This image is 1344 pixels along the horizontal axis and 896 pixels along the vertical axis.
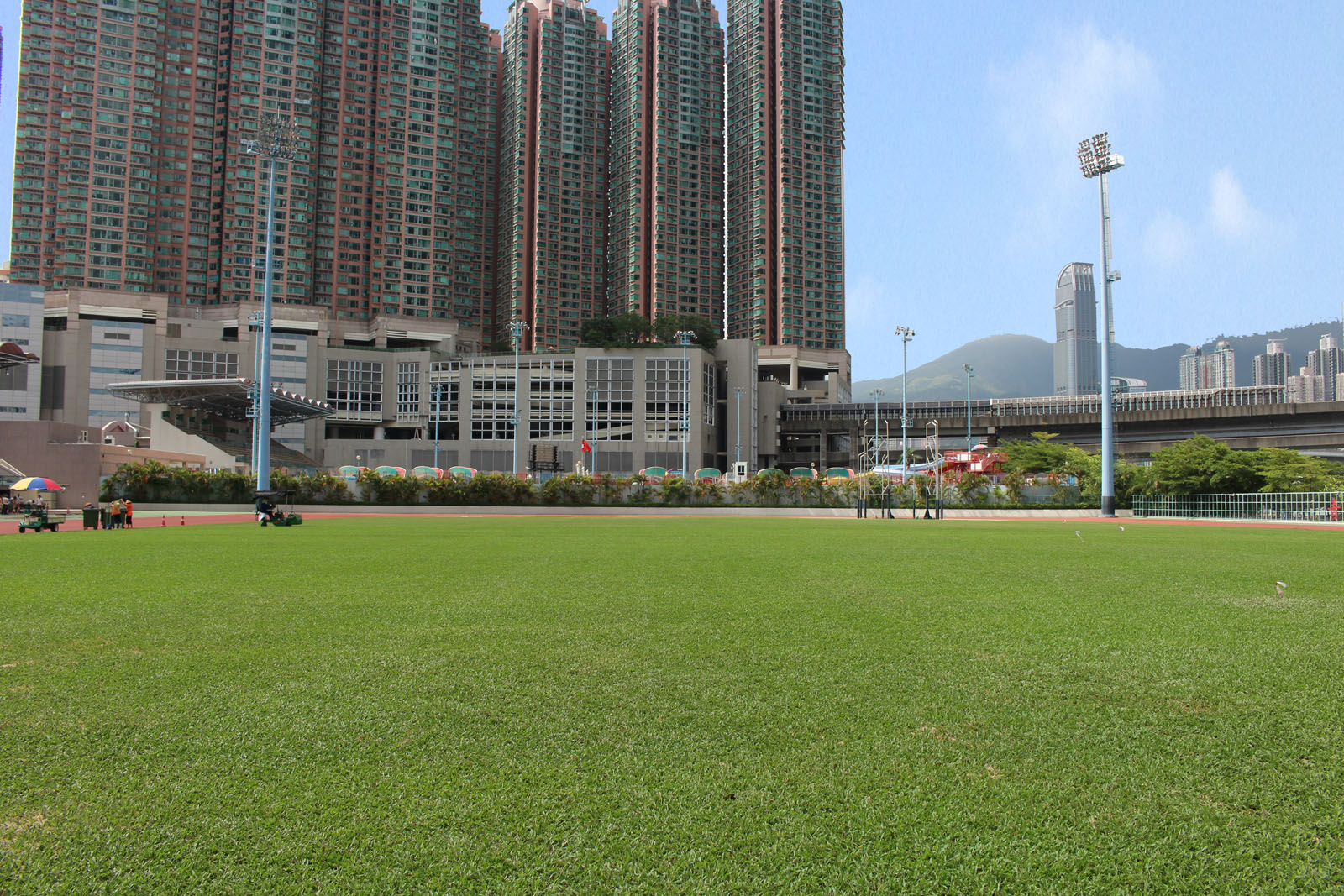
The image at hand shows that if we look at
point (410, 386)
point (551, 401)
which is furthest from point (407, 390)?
point (551, 401)

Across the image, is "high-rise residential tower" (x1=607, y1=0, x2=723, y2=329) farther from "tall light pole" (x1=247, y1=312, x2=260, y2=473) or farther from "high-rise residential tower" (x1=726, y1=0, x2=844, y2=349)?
"tall light pole" (x1=247, y1=312, x2=260, y2=473)

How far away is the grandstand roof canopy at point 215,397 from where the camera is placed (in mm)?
64000

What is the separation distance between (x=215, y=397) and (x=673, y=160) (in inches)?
3591

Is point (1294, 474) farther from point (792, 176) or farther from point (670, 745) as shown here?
point (792, 176)

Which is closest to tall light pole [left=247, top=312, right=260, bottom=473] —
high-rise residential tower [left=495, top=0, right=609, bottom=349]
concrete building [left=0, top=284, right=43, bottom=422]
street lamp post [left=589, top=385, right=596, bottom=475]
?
concrete building [left=0, top=284, right=43, bottom=422]

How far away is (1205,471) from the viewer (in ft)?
129

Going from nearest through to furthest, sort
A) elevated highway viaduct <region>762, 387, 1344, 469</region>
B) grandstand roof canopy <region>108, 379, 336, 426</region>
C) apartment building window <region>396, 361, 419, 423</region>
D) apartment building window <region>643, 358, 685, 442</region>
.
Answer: grandstand roof canopy <region>108, 379, 336, 426</region> < elevated highway viaduct <region>762, 387, 1344, 469</region> < apartment building window <region>643, 358, 685, 442</region> < apartment building window <region>396, 361, 419, 423</region>

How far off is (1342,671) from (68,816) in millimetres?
7370

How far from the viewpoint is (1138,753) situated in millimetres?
3854

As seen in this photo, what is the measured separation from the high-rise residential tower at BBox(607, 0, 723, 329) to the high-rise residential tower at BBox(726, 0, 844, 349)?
5918 mm

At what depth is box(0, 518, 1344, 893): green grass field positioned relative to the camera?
2.81 meters

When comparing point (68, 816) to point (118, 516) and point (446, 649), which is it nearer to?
point (446, 649)

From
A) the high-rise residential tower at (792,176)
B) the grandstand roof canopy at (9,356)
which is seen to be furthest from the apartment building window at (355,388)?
the high-rise residential tower at (792,176)

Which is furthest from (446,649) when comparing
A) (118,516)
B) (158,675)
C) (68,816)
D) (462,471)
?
(462,471)
